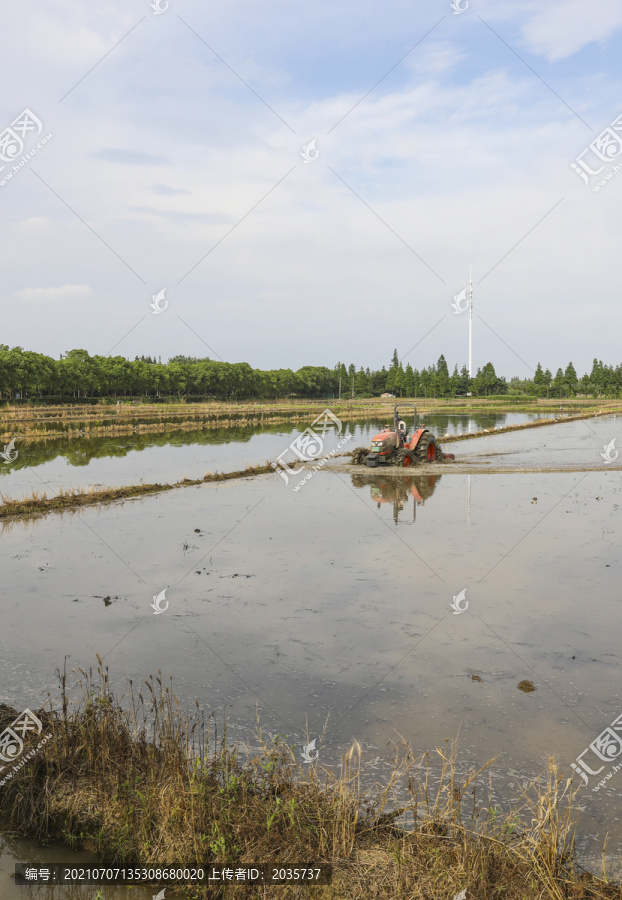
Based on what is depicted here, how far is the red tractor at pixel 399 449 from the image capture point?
26656 mm

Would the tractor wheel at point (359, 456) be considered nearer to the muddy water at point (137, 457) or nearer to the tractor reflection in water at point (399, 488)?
the tractor reflection in water at point (399, 488)

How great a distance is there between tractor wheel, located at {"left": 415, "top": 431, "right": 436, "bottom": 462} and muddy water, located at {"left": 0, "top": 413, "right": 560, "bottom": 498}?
24.8 ft

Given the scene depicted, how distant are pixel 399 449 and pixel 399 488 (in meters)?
5.04

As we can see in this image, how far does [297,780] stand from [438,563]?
757 cm

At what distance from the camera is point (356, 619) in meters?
10.1

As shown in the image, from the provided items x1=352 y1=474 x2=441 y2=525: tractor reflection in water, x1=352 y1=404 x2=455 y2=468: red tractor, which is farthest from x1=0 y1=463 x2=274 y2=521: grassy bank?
x1=352 y1=404 x2=455 y2=468: red tractor

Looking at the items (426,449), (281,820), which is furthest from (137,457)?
(281,820)

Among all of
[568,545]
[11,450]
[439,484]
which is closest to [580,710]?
[568,545]

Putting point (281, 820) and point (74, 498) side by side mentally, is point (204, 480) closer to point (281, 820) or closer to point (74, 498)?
point (74, 498)

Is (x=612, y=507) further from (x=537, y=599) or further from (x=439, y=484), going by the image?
(x=537, y=599)

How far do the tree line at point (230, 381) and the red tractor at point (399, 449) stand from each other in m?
61.8

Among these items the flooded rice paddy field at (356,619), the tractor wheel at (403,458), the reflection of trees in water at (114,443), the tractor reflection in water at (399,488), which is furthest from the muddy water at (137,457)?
the tractor reflection in water at (399,488)

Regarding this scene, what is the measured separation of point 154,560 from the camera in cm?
1361

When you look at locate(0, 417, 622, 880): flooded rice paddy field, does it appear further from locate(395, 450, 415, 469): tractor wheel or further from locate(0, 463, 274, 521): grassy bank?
locate(395, 450, 415, 469): tractor wheel
